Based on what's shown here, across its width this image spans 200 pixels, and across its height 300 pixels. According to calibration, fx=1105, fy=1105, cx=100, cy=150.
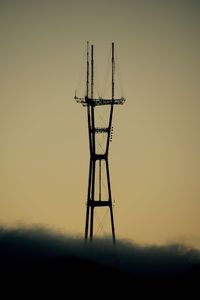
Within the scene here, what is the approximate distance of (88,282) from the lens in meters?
115

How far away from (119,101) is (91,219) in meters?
13.1

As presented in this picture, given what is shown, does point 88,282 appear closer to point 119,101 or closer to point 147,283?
point 147,283

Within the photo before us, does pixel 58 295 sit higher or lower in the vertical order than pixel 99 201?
lower

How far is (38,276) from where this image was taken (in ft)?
384

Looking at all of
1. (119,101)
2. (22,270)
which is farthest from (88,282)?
(119,101)

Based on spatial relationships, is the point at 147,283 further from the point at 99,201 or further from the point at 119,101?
the point at 119,101

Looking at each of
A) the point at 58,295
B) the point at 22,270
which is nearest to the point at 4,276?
the point at 22,270

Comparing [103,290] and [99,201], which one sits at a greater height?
→ [99,201]

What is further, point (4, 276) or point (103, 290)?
point (4, 276)

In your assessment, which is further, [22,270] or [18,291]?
[22,270]

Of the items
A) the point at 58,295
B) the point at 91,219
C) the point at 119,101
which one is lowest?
the point at 58,295

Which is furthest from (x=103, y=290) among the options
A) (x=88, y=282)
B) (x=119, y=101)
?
(x=119, y=101)

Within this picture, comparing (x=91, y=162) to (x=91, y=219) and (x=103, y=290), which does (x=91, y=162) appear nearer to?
(x=91, y=219)

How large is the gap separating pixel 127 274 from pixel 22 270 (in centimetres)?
1195
